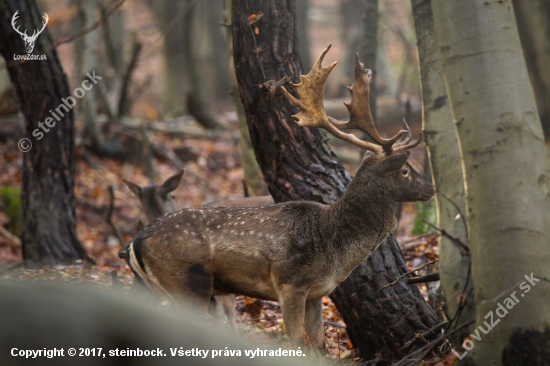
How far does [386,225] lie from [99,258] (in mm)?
7898

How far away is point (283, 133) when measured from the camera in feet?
23.1

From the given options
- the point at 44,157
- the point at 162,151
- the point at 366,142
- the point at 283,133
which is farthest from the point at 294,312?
the point at 162,151

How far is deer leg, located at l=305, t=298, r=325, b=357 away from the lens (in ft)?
21.9

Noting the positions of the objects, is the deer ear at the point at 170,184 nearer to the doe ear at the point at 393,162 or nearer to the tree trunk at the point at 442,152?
the tree trunk at the point at 442,152

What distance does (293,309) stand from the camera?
6.31 metres

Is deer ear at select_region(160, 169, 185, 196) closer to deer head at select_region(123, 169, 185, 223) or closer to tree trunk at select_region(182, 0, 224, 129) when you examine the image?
deer head at select_region(123, 169, 185, 223)

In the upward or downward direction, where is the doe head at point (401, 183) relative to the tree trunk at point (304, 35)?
downward

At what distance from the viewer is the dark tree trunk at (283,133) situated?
6801 millimetres

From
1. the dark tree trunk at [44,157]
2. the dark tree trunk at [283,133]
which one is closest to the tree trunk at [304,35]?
the dark tree trunk at [44,157]

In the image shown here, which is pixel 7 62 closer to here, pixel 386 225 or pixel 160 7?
pixel 386 225

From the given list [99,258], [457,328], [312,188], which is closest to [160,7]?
[99,258]

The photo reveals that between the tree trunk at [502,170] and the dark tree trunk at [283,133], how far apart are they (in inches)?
87.4

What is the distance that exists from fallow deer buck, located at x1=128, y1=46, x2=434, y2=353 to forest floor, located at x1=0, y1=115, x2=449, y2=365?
5.89ft

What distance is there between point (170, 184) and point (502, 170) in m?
6.23
